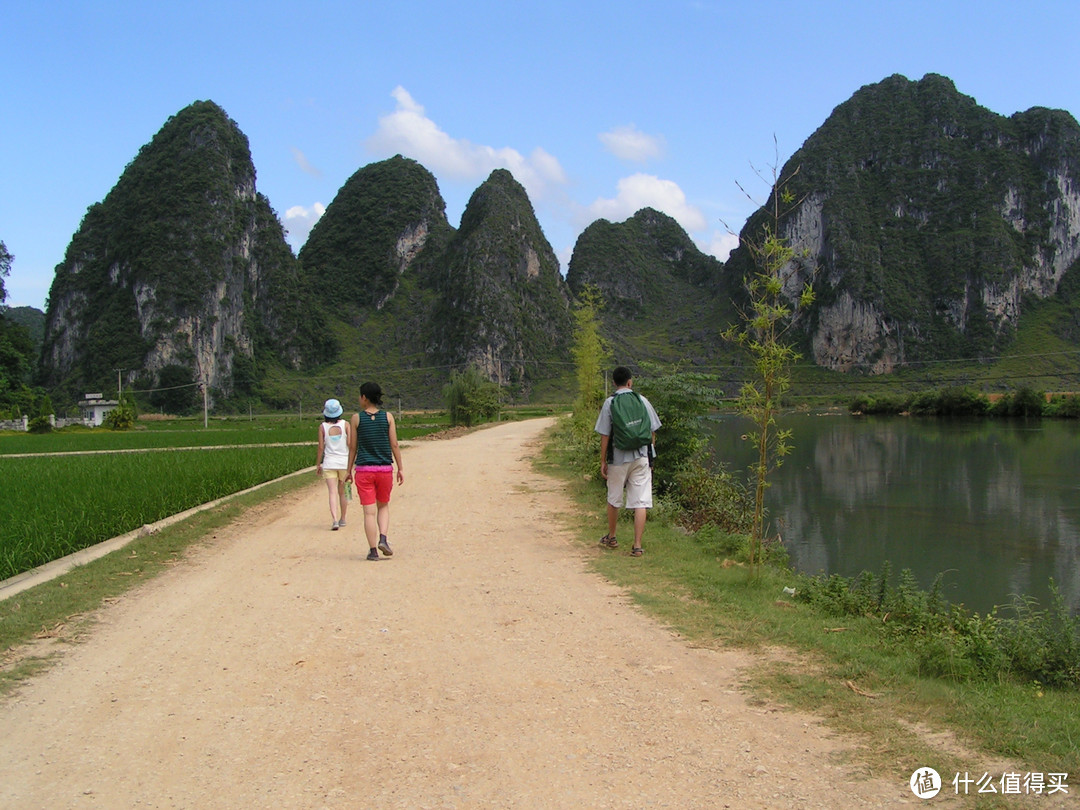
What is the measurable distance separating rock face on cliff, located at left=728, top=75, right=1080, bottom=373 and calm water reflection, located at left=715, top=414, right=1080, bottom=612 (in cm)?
9511

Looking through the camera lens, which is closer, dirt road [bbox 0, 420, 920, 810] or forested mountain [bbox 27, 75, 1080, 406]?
dirt road [bbox 0, 420, 920, 810]

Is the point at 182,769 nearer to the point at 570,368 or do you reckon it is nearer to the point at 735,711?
the point at 735,711

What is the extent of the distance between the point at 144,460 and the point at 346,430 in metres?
9.10

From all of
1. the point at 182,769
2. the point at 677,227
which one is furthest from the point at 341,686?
the point at 677,227

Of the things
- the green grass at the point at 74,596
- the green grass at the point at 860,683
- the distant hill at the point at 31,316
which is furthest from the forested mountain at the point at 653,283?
the green grass at the point at 860,683

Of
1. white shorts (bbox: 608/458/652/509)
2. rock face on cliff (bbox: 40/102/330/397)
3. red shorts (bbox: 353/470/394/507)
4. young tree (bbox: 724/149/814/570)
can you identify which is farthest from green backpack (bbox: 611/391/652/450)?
rock face on cliff (bbox: 40/102/330/397)

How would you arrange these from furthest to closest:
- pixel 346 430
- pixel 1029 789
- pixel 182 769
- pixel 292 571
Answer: pixel 346 430 < pixel 292 571 < pixel 182 769 < pixel 1029 789

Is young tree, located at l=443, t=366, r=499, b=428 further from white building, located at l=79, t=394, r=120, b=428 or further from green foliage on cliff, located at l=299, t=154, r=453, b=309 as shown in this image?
green foliage on cliff, located at l=299, t=154, r=453, b=309

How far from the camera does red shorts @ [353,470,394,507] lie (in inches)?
280

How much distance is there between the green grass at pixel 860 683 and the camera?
3055mm

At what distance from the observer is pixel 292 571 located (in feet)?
21.9

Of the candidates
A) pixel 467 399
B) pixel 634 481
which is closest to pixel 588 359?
pixel 634 481

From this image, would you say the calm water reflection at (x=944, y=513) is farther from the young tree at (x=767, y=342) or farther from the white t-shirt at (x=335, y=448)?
the white t-shirt at (x=335, y=448)

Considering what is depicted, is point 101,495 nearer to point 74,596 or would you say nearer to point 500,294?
point 74,596
